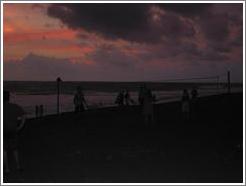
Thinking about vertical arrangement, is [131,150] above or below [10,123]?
below

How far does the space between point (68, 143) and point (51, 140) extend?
1.02 meters

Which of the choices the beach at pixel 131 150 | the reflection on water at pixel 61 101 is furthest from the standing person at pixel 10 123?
the reflection on water at pixel 61 101

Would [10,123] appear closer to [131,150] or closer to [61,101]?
[131,150]

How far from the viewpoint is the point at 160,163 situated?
12047 mm

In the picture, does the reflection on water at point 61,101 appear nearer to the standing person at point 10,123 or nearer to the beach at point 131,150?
the beach at point 131,150

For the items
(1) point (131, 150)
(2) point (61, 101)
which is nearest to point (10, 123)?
(1) point (131, 150)

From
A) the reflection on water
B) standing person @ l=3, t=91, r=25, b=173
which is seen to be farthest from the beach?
the reflection on water

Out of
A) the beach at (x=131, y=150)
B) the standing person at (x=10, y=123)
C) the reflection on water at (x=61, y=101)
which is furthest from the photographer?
the reflection on water at (x=61, y=101)

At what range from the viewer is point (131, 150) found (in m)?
14.1

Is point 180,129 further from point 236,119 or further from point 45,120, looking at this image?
point 45,120

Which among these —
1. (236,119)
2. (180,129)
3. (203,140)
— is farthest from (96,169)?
(236,119)

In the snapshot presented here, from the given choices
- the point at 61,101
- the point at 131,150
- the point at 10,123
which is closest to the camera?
the point at 10,123

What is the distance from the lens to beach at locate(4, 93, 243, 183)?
419 inches

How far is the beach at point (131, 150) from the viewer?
10.6 meters
